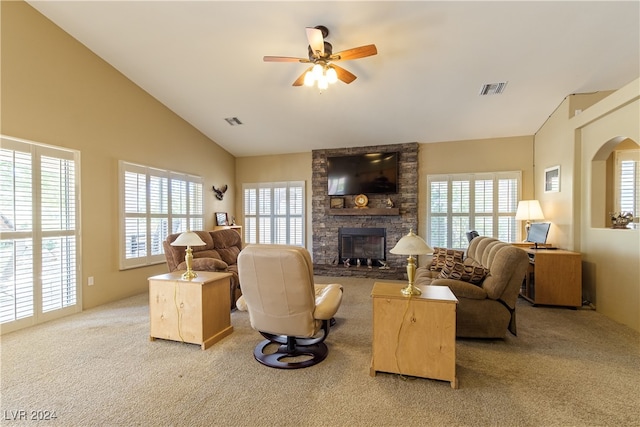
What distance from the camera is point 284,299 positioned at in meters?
2.35

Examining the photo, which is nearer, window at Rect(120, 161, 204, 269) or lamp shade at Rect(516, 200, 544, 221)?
window at Rect(120, 161, 204, 269)

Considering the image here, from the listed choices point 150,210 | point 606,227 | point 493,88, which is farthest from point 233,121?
point 606,227

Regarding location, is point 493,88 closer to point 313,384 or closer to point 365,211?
point 365,211

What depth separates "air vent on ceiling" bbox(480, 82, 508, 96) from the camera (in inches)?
167

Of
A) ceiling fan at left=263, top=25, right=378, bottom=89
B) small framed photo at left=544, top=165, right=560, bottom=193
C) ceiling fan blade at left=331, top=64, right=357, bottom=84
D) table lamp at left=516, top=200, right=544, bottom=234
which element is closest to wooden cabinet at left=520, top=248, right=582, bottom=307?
table lamp at left=516, top=200, right=544, bottom=234

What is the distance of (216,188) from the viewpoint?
689cm

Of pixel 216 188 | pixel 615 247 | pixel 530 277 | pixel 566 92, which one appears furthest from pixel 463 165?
pixel 216 188

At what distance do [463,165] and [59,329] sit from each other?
6.91m

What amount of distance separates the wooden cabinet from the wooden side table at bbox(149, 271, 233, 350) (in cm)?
428

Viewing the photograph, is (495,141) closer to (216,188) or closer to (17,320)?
(216,188)

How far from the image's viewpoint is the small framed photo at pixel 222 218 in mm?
6902

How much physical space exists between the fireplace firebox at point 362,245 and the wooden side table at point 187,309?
156 inches

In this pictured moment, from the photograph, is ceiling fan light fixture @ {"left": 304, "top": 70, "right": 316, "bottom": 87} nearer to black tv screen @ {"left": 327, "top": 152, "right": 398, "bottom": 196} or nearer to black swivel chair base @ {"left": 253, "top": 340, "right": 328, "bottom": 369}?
black swivel chair base @ {"left": 253, "top": 340, "right": 328, "bottom": 369}

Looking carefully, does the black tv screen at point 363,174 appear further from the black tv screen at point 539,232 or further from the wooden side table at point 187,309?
the wooden side table at point 187,309
